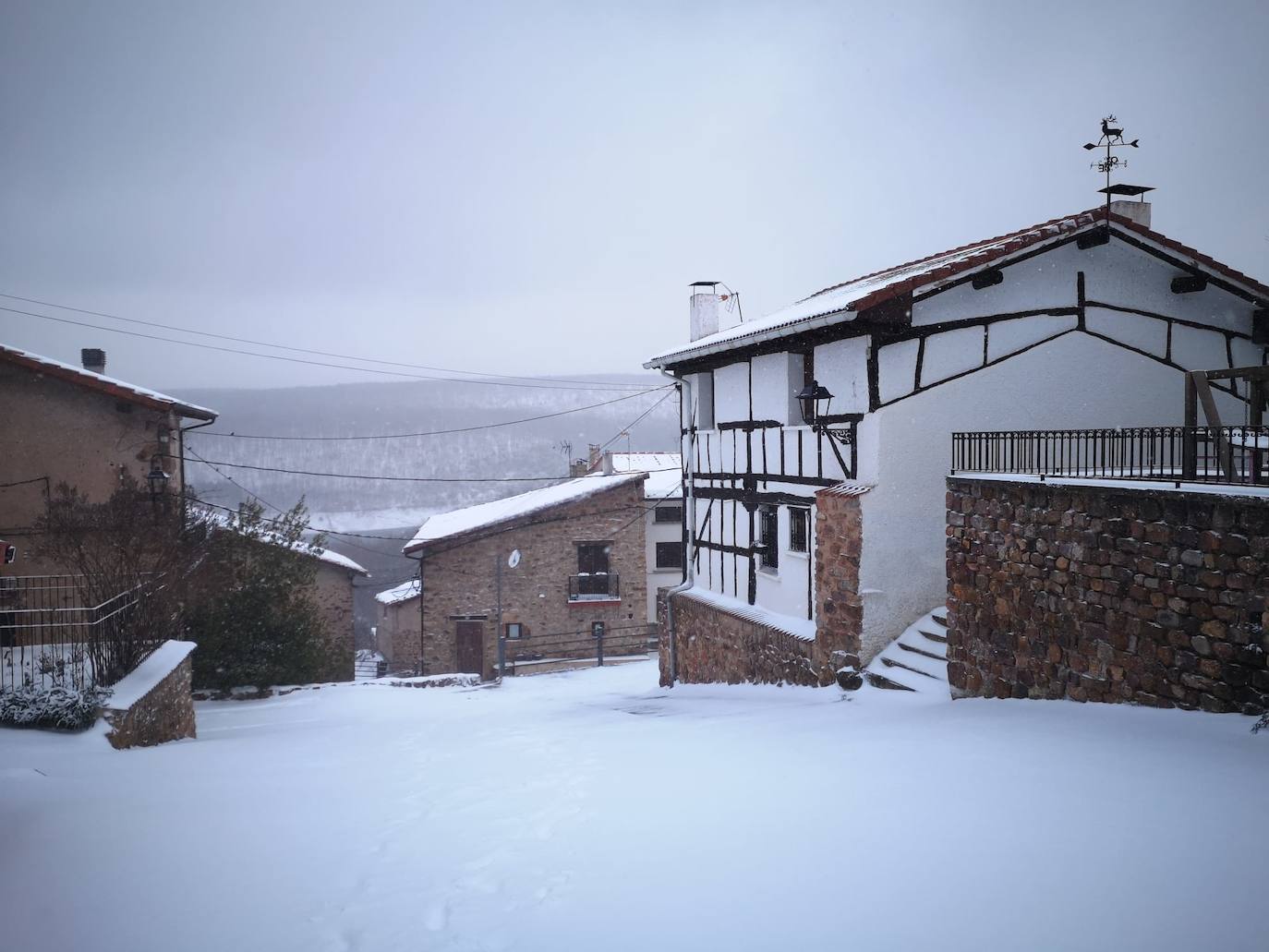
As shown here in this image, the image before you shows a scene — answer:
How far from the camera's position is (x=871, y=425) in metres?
9.12

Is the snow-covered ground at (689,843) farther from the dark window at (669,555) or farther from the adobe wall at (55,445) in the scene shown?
the dark window at (669,555)

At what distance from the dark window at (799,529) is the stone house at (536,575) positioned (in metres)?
11.1

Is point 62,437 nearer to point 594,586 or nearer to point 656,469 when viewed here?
point 594,586

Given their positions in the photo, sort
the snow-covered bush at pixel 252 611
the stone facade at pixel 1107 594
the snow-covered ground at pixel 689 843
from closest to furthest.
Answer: the snow-covered ground at pixel 689 843
the stone facade at pixel 1107 594
the snow-covered bush at pixel 252 611

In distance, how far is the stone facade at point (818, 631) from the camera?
30.2ft

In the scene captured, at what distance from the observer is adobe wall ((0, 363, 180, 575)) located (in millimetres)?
15023

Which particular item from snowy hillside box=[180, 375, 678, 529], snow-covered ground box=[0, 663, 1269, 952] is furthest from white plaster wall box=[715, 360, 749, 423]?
snowy hillside box=[180, 375, 678, 529]

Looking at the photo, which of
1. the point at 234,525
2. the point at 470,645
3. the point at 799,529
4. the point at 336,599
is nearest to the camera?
the point at 799,529

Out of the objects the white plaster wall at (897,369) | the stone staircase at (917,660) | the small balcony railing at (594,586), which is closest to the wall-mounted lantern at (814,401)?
the white plaster wall at (897,369)

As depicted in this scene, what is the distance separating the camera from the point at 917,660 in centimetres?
855

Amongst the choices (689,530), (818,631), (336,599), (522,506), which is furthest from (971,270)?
(336,599)

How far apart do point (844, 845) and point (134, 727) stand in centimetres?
739

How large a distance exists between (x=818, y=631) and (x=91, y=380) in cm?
1428

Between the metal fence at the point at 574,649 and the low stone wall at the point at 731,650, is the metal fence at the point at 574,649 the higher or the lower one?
the lower one
